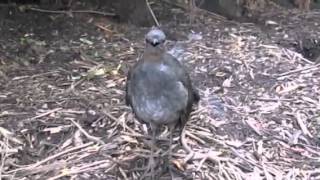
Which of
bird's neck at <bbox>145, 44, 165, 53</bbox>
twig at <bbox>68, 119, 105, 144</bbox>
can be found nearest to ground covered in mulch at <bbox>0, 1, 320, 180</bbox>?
twig at <bbox>68, 119, 105, 144</bbox>

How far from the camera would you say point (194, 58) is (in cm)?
452

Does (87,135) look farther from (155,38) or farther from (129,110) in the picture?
Result: (155,38)

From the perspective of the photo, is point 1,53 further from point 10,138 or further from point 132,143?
point 132,143

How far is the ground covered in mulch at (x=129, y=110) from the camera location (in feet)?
11.1

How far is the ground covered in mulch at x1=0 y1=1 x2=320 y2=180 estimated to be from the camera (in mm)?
3373

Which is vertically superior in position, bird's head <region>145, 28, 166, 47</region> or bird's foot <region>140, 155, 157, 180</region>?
bird's head <region>145, 28, 166, 47</region>

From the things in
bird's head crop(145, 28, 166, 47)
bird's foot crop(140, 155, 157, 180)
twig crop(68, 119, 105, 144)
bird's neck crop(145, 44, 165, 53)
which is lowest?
bird's foot crop(140, 155, 157, 180)

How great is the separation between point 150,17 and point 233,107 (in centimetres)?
141

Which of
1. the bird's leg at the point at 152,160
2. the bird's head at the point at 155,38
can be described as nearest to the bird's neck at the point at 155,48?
the bird's head at the point at 155,38

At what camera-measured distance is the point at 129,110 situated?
3758 mm

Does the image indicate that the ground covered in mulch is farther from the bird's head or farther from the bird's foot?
the bird's head

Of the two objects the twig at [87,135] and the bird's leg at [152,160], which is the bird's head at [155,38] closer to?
the bird's leg at [152,160]

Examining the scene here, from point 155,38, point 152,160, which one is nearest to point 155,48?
point 155,38

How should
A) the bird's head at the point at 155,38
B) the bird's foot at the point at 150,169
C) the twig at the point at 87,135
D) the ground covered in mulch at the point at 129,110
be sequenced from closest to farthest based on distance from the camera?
the bird's head at the point at 155,38
the bird's foot at the point at 150,169
the ground covered in mulch at the point at 129,110
the twig at the point at 87,135
